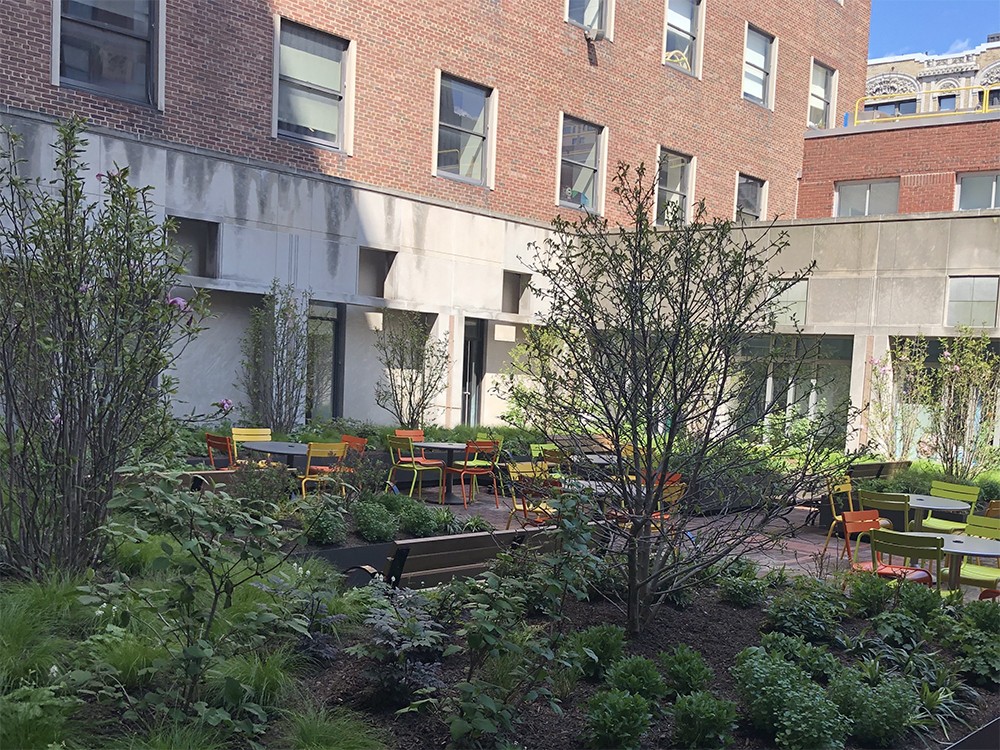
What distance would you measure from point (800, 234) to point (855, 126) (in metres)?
11.5

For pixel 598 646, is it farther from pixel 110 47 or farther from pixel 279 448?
pixel 110 47

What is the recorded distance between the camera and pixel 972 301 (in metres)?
16.8

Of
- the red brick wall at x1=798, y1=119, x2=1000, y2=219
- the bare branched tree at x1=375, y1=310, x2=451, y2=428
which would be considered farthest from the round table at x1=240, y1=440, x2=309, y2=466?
the red brick wall at x1=798, y1=119, x2=1000, y2=219

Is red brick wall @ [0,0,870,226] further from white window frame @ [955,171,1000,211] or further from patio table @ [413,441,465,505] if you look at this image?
patio table @ [413,441,465,505]

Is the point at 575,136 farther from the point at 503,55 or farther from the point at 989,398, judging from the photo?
the point at 989,398

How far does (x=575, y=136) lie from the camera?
22.8 m

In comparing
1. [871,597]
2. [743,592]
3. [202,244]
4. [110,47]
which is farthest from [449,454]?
[110,47]

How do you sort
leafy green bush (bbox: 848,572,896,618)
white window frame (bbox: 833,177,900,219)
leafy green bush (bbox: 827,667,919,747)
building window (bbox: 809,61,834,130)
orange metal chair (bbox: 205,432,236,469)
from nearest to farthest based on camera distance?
leafy green bush (bbox: 827,667,919,747), leafy green bush (bbox: 848,572,896,618), orange metal chair (bbox: 205,432,236,469), white window frame (bbox: 833,177,900,219), building window (bbox: 809,61,834,130)

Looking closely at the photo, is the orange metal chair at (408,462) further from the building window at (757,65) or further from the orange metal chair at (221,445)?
the building window at (757,65)

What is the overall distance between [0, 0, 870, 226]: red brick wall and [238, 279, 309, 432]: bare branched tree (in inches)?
112

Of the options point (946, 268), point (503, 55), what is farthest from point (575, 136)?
point (946, 268)

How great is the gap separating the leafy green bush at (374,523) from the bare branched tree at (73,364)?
8.13 ft

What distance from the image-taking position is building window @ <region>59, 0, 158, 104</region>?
1453 cm

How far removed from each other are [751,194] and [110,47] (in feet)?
60.7
